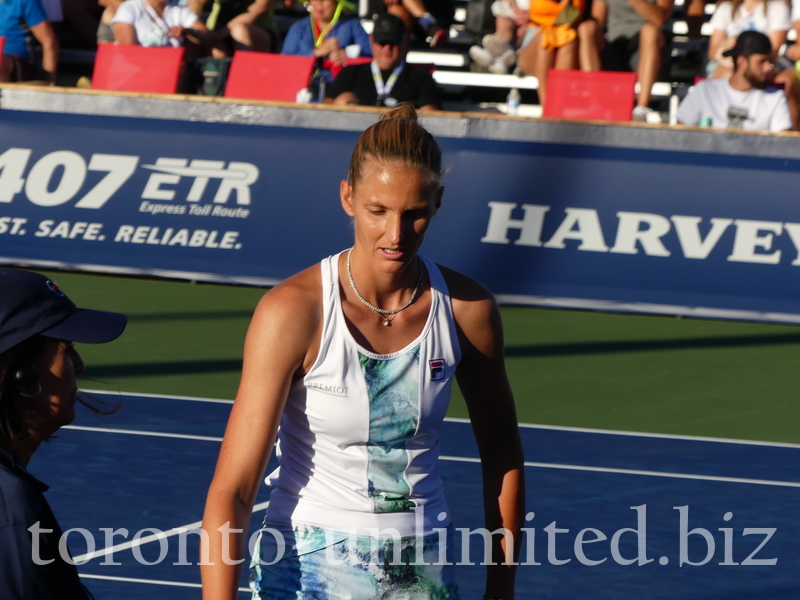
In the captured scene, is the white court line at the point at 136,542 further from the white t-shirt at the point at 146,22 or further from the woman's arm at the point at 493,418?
the white t-shirt at the point at 146,22

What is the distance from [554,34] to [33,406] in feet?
38.2

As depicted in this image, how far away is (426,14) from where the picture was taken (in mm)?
15047

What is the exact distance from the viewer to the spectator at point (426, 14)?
48.2 ft

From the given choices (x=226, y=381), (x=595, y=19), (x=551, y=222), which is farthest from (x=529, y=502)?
(x=595, y=19)

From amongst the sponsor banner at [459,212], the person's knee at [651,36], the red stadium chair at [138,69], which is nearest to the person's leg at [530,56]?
the person's knee at [651,36]

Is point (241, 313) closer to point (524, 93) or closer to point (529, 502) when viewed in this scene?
point (529, 502)

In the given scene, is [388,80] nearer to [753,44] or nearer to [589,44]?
[589,44]

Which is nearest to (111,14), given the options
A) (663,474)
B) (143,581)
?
(663,474)

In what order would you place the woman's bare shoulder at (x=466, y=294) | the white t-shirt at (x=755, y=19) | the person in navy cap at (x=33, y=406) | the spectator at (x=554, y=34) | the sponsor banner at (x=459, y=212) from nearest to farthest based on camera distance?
the person in navy cap at (x=33, y=406)
the woman's bare shoulder at (x=466, y=294)
the sponsor banner at (x=459, y=212)
the white t-shirt at (x=755, y=19)
the spectator at (x=554, y=34)

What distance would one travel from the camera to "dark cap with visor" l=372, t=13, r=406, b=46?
39.5 ft

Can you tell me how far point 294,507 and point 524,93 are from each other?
12.6m

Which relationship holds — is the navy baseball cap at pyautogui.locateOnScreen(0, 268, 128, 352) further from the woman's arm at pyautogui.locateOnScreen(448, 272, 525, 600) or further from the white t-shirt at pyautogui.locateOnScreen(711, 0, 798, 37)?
the white t-shirt at pyautogui.locateOnScreen(711, 0, 798, 37)

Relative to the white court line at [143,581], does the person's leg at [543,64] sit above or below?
above

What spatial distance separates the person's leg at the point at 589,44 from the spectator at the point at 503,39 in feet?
4.46
